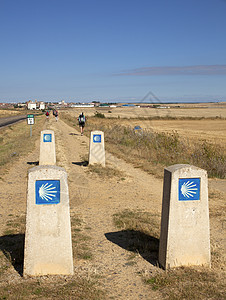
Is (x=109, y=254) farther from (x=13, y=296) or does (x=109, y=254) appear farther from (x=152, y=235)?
(x=13, y=296)

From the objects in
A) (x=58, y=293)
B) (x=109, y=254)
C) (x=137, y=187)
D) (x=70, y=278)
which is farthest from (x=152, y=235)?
(x=137, y=187)

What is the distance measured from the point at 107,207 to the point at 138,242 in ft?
8.02

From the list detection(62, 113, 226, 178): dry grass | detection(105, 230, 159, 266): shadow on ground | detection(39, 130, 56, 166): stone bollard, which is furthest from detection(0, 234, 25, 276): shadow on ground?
detection(39, 130, 56, 166): stone bollard

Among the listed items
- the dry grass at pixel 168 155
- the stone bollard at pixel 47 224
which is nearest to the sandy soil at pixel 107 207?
the stone bollard at pixel 47 224

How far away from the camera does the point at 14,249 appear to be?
531 cm

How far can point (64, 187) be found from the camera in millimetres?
4500

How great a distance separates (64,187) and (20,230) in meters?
2.30

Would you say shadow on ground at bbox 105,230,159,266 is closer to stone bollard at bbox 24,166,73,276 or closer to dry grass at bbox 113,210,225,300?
dry grass at bbox 113,210,225,300

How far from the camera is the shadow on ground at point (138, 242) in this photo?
5.36 meters

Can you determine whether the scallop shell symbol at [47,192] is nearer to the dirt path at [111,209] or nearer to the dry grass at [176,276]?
the dirt path at [111,209]

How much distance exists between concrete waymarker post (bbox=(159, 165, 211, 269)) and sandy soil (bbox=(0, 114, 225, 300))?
39 centimetres

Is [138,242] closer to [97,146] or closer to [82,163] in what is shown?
[97,146]

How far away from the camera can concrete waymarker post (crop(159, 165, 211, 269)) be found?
15.4ft

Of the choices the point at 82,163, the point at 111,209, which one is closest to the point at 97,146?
the point at 82,163
